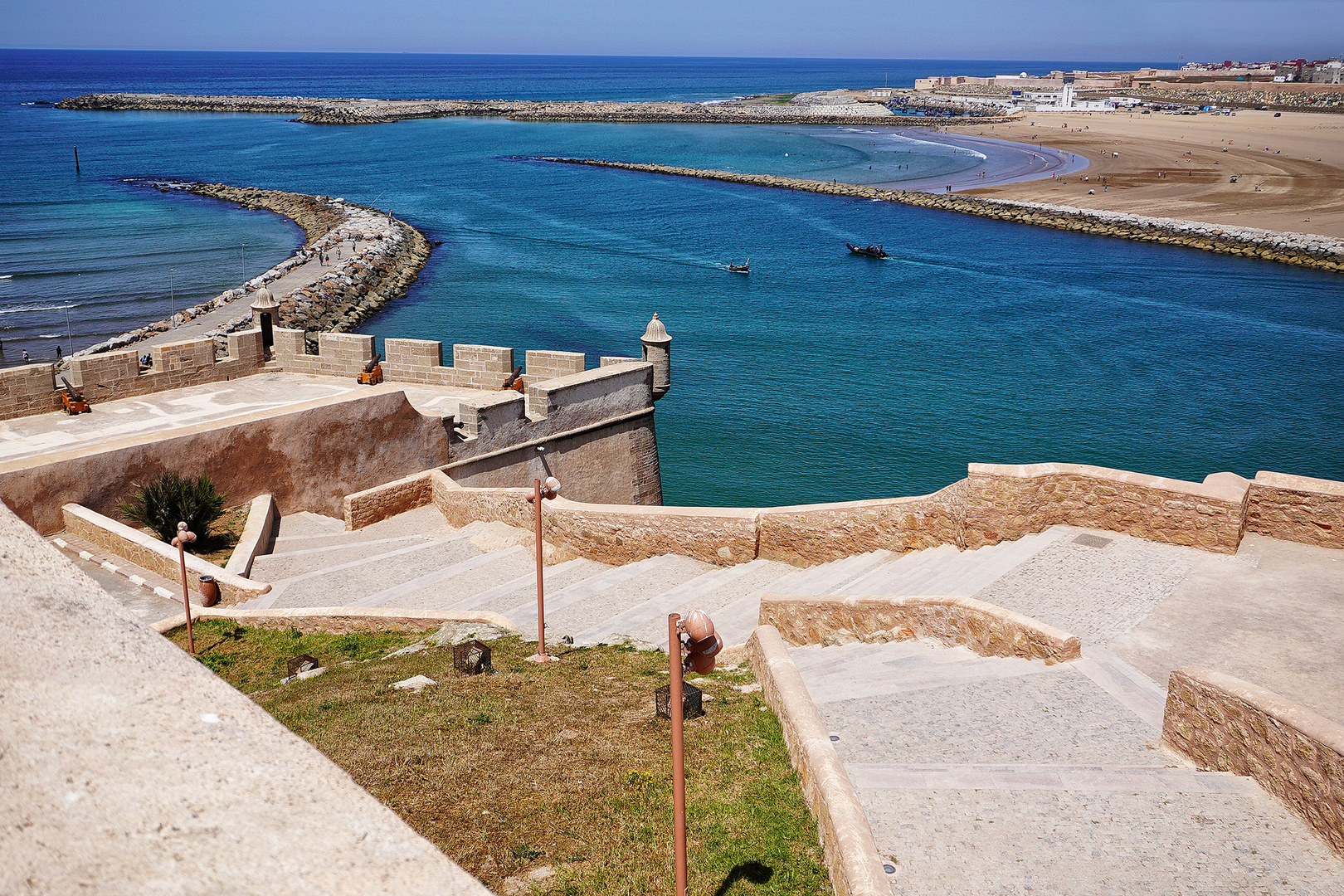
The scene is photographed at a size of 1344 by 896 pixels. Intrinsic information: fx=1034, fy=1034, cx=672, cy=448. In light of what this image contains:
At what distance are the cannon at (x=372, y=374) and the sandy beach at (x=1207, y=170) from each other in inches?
2480

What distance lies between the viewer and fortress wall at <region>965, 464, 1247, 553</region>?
1264cm

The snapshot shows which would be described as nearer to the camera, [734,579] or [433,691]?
[433,691]

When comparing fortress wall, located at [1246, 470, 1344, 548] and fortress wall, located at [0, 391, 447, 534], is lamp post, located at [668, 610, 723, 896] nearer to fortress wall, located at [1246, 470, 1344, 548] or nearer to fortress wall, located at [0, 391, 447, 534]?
fortress wall, located at [1246, 470, 1344, 548]

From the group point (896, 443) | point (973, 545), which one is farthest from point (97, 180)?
point (973, 545)

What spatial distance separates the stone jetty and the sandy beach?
28.5 metres

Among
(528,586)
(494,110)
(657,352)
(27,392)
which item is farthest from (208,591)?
(494,110)

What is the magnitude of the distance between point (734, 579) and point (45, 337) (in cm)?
3946

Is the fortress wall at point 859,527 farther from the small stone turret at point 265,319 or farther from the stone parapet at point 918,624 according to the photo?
the small stone turret at point 265,319

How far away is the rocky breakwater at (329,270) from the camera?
134ft

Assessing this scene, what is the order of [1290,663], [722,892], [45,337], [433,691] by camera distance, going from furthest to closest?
[45,337] → [433,691] → [1290,663] → [722,892]

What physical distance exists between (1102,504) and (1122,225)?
63641mm

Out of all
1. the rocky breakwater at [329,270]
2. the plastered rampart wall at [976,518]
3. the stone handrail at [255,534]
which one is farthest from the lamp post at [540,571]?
the rocky breakwater at [329,270]

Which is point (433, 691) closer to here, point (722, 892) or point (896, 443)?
point (722, 892)

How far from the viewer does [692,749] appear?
8750mm
